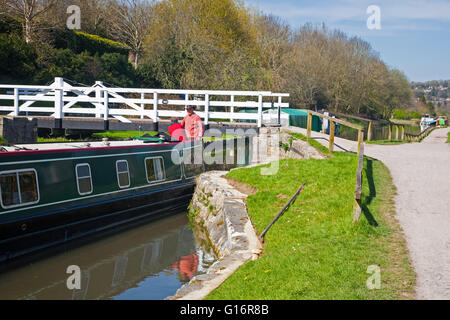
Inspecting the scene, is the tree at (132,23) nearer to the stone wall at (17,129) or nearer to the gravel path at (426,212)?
the stone wall at (17,129)

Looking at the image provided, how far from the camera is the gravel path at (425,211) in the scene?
508cm

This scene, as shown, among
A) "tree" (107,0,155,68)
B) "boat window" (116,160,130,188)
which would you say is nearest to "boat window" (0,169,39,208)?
"boat window" (116,160,130,188)

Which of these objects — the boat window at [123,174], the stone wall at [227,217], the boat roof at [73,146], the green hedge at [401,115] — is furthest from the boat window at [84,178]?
the green hedge at [401,115]

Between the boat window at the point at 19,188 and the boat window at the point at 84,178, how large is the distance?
111 centimetres

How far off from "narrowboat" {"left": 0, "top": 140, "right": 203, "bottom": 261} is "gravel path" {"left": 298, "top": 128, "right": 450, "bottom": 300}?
526 cm

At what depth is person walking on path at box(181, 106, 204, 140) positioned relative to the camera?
1304cm

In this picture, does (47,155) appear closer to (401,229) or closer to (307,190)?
(307,190)

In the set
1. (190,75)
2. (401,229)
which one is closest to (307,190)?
(401,229)

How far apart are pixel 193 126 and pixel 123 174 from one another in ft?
10.1

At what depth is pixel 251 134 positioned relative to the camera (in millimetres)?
15133

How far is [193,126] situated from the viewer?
13156 mm

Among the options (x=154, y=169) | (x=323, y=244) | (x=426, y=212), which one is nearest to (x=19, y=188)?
(x=154, y=169)

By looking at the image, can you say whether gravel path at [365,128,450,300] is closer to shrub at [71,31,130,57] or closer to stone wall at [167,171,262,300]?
stone wall at [167,171,262,300]

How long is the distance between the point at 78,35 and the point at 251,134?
19.6 m
